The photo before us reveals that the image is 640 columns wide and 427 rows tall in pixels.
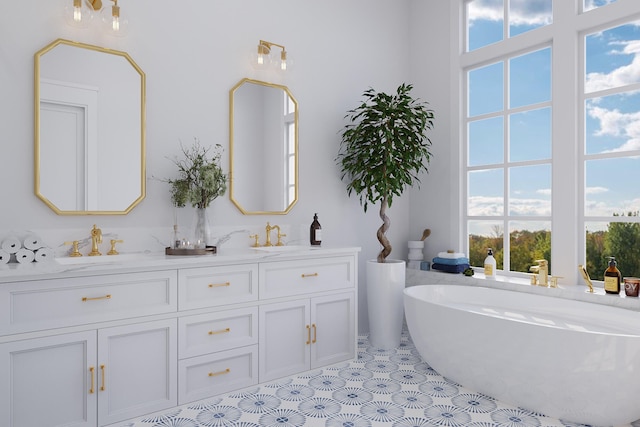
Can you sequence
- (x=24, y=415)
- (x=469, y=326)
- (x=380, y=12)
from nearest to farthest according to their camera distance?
(x=24, y=415) → (x=469, y=326) → (x=380, y=12)

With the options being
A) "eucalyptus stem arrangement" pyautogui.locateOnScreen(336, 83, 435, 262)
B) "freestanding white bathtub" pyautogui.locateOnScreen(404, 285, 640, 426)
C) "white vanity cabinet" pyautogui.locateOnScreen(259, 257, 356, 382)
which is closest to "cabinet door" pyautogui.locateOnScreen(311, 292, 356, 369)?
"white vanity cabinet" pyautogui.locateOnScreen(259, 257, 356, 382)

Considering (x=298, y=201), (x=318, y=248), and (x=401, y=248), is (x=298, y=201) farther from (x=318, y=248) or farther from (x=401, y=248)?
(x=401, y=248)

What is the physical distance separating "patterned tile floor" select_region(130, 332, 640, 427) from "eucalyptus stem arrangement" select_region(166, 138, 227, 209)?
3.89 feet

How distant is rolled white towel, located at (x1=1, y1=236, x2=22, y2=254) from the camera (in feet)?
7.07

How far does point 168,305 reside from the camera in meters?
2.34

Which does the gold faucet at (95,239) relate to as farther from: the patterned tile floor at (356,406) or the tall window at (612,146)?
the tall window at (612,146)

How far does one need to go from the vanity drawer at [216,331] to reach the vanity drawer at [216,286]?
0.23 feet

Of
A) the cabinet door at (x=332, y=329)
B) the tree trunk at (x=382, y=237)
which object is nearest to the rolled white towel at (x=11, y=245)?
the cabinet door at (x=332, y=329)

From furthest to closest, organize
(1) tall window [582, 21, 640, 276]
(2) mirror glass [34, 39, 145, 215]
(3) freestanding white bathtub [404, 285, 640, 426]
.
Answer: (1) tall window [582, 21, 640, 276], (2) mirror glass [34, 39, 145, 215], (3) freestanding white bathtub [404, 285, 640, 426]

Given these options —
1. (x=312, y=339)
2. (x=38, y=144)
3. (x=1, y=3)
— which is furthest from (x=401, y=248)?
(x=1, y=3)

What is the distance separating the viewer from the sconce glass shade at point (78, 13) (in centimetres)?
244

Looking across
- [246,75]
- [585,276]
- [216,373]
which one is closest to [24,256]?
[216,373]

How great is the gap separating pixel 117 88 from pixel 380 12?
2.45m

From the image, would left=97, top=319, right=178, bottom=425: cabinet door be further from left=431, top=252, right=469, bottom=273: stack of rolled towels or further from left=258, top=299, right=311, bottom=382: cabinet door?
left=431, top=252, right=469, bottom=273: stack of rolled towels
